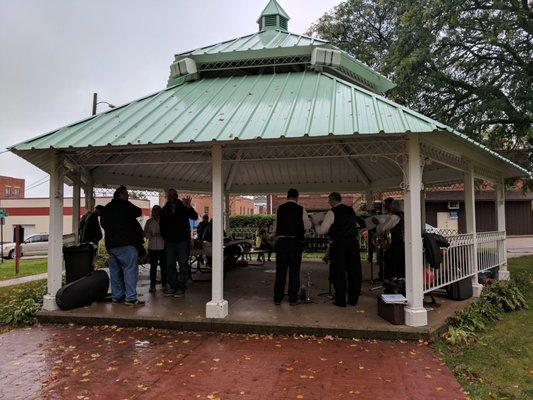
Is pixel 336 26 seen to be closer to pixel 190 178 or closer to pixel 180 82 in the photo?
pixel 190 178

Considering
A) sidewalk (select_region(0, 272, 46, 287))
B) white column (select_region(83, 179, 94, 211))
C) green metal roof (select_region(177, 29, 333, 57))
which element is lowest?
sidewalk (select_region(0, 272, 46, 287))

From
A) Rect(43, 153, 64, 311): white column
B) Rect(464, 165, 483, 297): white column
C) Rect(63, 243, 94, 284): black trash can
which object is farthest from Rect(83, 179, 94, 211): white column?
Rect(464, 165, 483, 297): white column

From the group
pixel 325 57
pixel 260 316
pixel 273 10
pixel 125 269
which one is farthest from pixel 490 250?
pixel 273 10

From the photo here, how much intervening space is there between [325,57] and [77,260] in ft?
19.2

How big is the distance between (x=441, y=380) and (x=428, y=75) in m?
11.2

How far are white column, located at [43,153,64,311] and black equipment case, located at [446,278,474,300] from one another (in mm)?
6531

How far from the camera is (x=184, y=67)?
A: 8719 millimetres

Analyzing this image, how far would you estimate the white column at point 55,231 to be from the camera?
6.89 meters

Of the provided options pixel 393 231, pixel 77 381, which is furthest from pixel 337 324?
pixel 77 381

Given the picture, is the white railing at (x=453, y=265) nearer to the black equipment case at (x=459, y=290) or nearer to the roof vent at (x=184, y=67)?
the black equipment case at (x=459, y=290)

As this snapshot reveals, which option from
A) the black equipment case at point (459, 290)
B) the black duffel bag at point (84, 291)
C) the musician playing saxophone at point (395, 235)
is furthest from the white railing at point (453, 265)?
the black duffel bag at point (84, 291)

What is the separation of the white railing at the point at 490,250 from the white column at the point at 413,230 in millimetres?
3126

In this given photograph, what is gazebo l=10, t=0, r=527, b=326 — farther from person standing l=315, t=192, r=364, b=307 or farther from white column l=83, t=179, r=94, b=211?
person standing l=315, t=192, r=364, b=307

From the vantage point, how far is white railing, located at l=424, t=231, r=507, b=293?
6.69m
